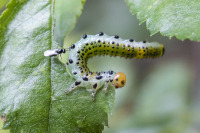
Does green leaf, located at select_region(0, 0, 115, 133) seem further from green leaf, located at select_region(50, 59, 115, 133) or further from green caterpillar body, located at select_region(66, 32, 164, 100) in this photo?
green caterpillar body, located at select_region(66, 32, 164, 100)

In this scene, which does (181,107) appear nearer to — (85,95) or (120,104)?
(120,104)

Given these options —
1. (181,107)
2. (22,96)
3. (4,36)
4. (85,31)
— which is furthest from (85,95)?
(85,31)

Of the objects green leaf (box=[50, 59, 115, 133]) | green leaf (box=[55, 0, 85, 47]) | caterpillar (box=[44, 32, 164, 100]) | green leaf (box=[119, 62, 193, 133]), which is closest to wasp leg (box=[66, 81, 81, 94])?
green leaf (box=[50, 59, 115, 133])

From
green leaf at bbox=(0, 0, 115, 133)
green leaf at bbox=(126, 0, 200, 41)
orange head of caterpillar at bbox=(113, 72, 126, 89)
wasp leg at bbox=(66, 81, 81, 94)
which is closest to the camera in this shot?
green leaf at bbox=(126, 0, 200, 41)

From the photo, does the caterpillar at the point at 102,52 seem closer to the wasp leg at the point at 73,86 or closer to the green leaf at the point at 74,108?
the wasp leg at the point at 73,86

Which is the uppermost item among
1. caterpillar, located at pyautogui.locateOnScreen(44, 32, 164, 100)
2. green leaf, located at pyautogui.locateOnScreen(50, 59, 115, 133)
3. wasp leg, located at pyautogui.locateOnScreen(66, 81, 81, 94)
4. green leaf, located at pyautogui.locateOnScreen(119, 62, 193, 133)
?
caterpillar, located at pyautogui.locateOnScreen(44, 32, 164, 100)

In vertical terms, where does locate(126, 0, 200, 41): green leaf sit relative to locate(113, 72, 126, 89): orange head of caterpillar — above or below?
above

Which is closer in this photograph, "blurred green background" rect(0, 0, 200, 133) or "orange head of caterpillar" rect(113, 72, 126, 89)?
"orange head of caterpillar" rect(113, 72, 126, 89)

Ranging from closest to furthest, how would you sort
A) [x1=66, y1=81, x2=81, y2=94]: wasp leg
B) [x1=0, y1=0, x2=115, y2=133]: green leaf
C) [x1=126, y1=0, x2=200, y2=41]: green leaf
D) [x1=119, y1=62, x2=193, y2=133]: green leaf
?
[x1=126, y1=0, x2=200, y2=41]: green leaf → [x1=0, y1=0, x2=115, y2=133]: green leaf → [x1=66, y1=81, x2=81, y2=94]: wasp leg → [x1=119, y1=62, x2=193, y2=133]: green leaf

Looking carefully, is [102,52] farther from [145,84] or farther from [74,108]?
[145,84]
